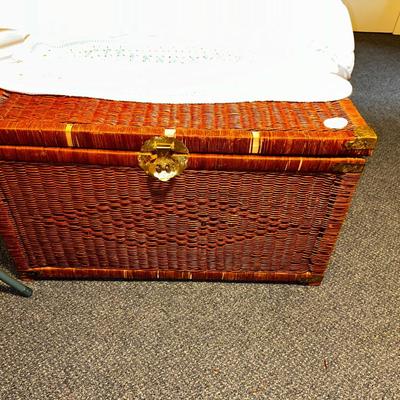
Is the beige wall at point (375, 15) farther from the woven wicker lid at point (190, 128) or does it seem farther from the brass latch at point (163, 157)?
the brass latch at point (163, 157)

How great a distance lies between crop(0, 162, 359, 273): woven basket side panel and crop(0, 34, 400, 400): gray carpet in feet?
0.27

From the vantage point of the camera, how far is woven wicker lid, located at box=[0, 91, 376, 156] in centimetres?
69

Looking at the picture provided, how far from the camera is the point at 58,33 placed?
2.69ft

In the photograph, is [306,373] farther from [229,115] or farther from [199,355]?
[229,115]

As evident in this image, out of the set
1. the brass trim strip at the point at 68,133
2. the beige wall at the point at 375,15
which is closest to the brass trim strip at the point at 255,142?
the brass trim strip at the point at 68,133

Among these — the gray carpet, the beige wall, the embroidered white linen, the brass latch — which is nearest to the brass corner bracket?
the embroidered white linen

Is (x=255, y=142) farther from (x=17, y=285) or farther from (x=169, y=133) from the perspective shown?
(x=17, y=285)

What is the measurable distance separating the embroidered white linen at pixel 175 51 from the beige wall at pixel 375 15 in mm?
1963

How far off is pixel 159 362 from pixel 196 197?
1.20 feet

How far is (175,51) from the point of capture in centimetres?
83

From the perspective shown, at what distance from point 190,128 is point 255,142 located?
125mm

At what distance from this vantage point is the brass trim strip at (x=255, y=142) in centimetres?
69

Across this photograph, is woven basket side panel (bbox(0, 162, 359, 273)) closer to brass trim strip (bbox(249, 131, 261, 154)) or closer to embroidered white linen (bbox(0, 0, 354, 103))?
brass trim strip (bbox(249, 131, 261, 154))

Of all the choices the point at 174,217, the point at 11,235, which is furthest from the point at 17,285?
the point at 174,217
